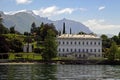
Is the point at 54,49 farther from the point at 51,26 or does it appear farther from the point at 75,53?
the point at 51,26

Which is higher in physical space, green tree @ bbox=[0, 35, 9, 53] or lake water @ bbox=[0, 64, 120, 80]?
green tree @ bbox=[0, 35, 9, 53]

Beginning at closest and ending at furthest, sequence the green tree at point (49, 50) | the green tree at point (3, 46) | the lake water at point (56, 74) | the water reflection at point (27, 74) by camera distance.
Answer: the water reflection at point (27, 74) → the lake water at point (56, 74) → the green tree at point (49, 50) → the green tree at point (3, 46)

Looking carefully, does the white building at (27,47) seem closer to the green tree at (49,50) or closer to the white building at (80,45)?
the white building at (80,45)

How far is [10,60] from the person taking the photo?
456 ft

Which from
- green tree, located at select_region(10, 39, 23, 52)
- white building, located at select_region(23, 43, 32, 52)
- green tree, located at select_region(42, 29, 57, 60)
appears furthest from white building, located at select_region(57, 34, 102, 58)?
green tree, located at select_region(42, 29, 57, 60)

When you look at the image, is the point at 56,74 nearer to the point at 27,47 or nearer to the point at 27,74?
the point at 27,74

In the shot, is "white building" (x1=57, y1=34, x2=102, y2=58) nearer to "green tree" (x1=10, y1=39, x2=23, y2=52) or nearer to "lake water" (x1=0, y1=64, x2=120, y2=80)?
"green tree" (x1=10, y1=39, x2=23, y2=52)

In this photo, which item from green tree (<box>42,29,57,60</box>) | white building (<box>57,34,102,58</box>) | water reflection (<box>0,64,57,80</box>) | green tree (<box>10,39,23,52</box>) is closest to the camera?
water reflection (<box>0,64,57,80</box>)

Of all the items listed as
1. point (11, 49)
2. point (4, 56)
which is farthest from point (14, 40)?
point (4, 56)

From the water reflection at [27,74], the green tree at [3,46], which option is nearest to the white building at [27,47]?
the green tree at [3,46]

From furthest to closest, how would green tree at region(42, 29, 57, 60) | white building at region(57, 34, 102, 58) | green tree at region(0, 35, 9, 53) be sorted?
1. white building at region(57, 34, 102, 58)
2. green tree at region(0, 35, 9, 53)
3. green tree at region(42, 29, 57, 60)

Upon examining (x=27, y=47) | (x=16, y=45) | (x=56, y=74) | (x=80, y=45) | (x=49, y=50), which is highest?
(x=16, y=45)

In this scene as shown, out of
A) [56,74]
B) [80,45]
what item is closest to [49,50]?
[80,45]

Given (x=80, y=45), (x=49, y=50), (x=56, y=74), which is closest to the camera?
(x=56, y=74)
